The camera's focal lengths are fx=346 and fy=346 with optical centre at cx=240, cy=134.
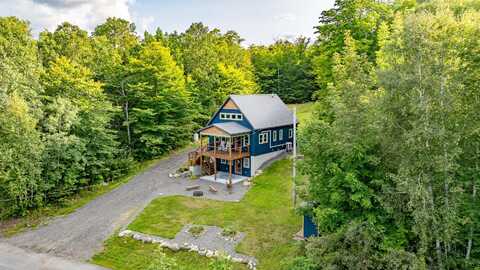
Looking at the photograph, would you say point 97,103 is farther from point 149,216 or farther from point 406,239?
point 406,239

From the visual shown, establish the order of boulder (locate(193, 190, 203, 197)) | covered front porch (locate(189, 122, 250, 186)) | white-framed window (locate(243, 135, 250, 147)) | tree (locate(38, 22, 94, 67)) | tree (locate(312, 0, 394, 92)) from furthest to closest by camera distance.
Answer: tree (locate(38, 22, 94, 67)) → white-framed window (locate(243, 135, 250, 147)) → covered front porch (locate(189, 122, 250, 186)) → tree (locate(312, 0, 394, 92)) → boulder (locate(193, 190, 203, 197))

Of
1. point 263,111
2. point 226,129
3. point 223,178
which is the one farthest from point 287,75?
point 223,178

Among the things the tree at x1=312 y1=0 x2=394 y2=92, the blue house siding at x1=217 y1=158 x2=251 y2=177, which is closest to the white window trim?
the blue house siding at x1=217 y1=158 x2=251 y2=177

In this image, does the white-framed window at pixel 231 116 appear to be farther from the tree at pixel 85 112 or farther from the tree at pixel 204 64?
the tree at pixel 85 112

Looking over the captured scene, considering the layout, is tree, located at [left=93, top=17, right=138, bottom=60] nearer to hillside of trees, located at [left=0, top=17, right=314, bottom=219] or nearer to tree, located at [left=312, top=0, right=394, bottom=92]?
hillside of trees, located at [left=0, top=17, right=314, bottom=219]

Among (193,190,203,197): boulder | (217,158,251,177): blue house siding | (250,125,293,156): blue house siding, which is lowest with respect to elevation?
(193,190,203,197): boulder

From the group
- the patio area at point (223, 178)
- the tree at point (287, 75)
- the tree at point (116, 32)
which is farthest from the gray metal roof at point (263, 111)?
the tree at point (287, 75)

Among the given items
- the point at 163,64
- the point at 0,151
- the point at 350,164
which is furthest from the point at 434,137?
the point at 163,64
